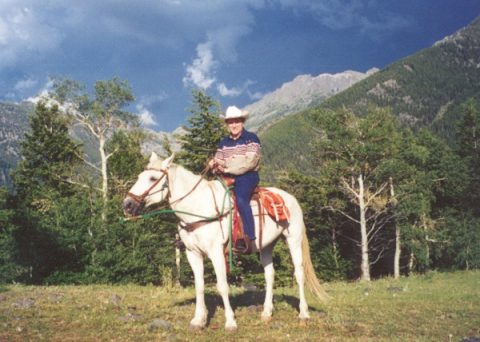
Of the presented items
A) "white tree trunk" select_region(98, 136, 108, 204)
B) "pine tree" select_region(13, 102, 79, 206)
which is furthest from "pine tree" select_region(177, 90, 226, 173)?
"pine tree" select_region(13, 102, 79, 206)

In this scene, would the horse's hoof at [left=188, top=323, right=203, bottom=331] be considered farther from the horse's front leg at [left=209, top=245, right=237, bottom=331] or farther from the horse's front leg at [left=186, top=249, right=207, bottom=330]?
the horse's front leg at [left=209, top=245, right=237, bottom=331]

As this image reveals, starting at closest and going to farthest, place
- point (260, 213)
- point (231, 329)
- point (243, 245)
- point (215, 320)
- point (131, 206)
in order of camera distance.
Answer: point (131, 206), point (231, 329), point (243, 245), point (260, 213), point (215, 320)

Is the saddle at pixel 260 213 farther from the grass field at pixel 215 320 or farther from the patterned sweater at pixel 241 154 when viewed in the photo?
the grass field at pixel 215 320

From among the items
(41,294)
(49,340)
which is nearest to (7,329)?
(49,340)

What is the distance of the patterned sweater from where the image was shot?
→ 27.8ft

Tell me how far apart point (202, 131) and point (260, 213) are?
66.2 ft

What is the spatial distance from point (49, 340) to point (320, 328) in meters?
5.20

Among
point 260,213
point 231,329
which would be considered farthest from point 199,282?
point 260,213

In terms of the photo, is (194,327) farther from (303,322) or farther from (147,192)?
(147,192)

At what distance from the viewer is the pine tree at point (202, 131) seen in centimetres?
2789

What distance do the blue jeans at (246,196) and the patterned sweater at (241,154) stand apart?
155mm

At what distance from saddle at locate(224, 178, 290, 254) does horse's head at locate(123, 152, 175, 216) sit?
58.7 inches

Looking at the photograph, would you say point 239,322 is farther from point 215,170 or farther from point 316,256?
point 316,256

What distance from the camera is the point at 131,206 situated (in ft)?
24.4
